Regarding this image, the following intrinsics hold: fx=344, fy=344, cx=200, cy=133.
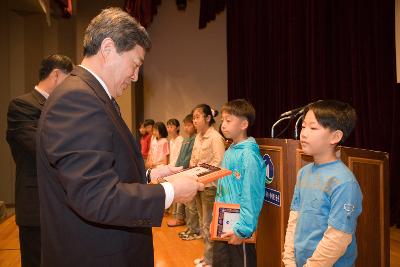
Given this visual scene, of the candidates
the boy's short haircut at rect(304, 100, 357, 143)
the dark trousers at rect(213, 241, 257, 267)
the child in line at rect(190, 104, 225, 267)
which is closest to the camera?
the boy's short haircut at rect(304, 100, 357, 143)

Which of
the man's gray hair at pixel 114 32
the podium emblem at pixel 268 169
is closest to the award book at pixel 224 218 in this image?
the podium emblem at pixel 268 169

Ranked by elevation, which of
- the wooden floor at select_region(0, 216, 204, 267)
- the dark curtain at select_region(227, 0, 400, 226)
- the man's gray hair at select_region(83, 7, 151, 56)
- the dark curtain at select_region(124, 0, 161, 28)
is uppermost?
the dark curtain at select_region(124, 0, 161, 28)

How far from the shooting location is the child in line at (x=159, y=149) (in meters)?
5.09

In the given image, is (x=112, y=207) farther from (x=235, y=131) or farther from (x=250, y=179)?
(x=235, y=131)

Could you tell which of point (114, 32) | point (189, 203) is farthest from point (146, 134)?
point (114, 32)

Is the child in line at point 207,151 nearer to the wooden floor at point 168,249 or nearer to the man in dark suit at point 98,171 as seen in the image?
the wooden floor at point 168,249

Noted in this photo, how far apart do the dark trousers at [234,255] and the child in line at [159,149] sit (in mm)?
2929

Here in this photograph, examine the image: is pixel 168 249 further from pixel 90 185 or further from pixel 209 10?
pixel 209 10

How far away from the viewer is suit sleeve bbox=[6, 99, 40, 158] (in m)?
1.76

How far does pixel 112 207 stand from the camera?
2.93 feet

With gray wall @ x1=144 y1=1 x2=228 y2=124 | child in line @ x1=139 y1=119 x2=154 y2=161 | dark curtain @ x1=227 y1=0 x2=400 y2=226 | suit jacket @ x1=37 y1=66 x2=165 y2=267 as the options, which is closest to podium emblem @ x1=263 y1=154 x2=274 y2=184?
suit jacket @ x1=37 y1=66 x2=165 y2=267

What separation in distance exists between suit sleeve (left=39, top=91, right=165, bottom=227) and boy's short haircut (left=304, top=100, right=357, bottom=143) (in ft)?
2.98

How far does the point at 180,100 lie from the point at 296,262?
18.9 feet

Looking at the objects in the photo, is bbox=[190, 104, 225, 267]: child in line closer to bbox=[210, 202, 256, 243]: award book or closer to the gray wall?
bbox=[210, 202, 256, 243]: award book
